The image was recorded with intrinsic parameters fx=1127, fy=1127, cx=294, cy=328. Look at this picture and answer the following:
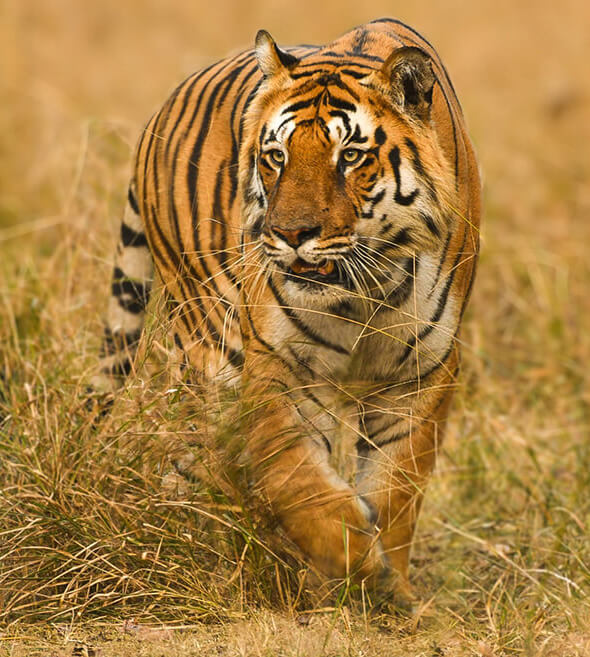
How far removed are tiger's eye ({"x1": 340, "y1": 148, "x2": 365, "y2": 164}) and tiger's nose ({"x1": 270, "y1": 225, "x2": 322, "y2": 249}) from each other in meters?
0.22

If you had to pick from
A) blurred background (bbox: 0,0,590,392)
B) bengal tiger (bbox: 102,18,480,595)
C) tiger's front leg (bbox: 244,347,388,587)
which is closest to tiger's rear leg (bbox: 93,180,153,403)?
blurred background (bbox: 0,0,590,392)

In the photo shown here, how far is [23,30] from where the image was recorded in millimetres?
10773

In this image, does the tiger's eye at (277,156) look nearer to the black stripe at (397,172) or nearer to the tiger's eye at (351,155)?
the tiger's eye at (351,155)

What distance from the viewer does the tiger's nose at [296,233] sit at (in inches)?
110

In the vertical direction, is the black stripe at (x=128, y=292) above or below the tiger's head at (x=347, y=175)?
below

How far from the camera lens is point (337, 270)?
295 centimetres

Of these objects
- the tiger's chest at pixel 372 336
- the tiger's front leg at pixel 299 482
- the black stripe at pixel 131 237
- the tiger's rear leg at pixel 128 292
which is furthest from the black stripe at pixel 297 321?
the black stripe at pixel 131 237

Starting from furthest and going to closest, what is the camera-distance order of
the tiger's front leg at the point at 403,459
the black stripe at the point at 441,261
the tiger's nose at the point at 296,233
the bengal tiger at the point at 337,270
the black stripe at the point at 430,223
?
the tiger's front leg at the point at 403,459 → the black stripe at the point at 441,261 → the black stripe at the point at 430,223 → the bengal tiger at the point at 337,270 → the tiger's nose at the point at 296,233

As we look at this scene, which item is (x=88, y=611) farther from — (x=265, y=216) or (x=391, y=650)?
(x=265, y=216)

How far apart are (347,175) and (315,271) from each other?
0.26m

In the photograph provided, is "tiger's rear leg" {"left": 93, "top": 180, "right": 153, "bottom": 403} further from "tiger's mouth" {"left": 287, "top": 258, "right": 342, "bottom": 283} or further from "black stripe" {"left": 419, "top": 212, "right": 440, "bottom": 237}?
"black stripe" {"left": 419, "top": 212, "right": 440, "bottom": 237}

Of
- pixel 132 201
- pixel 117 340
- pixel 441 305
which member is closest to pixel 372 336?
pixel 441 305

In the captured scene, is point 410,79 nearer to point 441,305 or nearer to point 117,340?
point 441,305

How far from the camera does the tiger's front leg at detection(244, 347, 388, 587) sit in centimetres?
307
